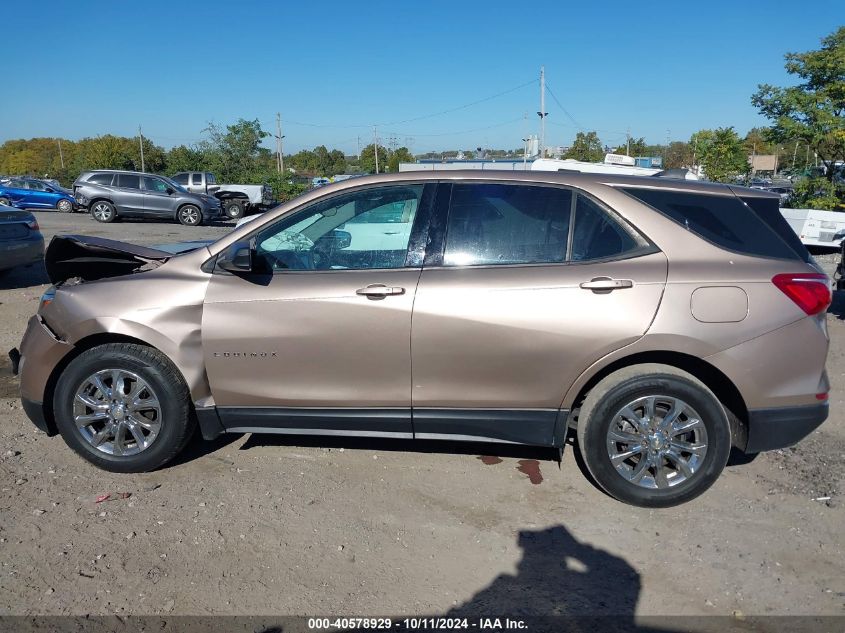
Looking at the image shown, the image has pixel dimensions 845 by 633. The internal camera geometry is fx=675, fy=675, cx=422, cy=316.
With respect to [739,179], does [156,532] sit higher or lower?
lower

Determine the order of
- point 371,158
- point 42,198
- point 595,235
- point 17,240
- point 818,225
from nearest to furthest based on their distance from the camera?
point 595,235 → point 17,240 → point 818,225 → point 42,198 → point 371,158

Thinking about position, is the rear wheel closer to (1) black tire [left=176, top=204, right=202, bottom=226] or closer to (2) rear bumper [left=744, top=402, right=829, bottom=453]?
(1) black tire [left=176, top=204, right=202, bottom=226]

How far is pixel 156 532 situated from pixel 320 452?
124 centimetres

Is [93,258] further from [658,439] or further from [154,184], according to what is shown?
[154,184]

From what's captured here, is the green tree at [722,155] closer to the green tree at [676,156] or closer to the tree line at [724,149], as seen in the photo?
the tree line at [724,149]

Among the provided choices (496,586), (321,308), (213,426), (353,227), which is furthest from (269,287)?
(496,586)

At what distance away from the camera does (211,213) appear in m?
24.8

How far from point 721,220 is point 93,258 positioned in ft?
12.9

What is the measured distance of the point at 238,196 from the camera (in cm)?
→ 2914

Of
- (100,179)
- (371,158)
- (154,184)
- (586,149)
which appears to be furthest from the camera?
(371,158)

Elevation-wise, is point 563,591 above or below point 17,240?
below

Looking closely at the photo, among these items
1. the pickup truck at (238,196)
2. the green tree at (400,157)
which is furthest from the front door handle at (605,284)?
the green tree at (400,157)

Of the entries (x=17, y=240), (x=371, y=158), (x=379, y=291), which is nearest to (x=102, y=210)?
(x=17, y=240)

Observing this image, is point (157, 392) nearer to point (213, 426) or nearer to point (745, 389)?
point (213, 426)
